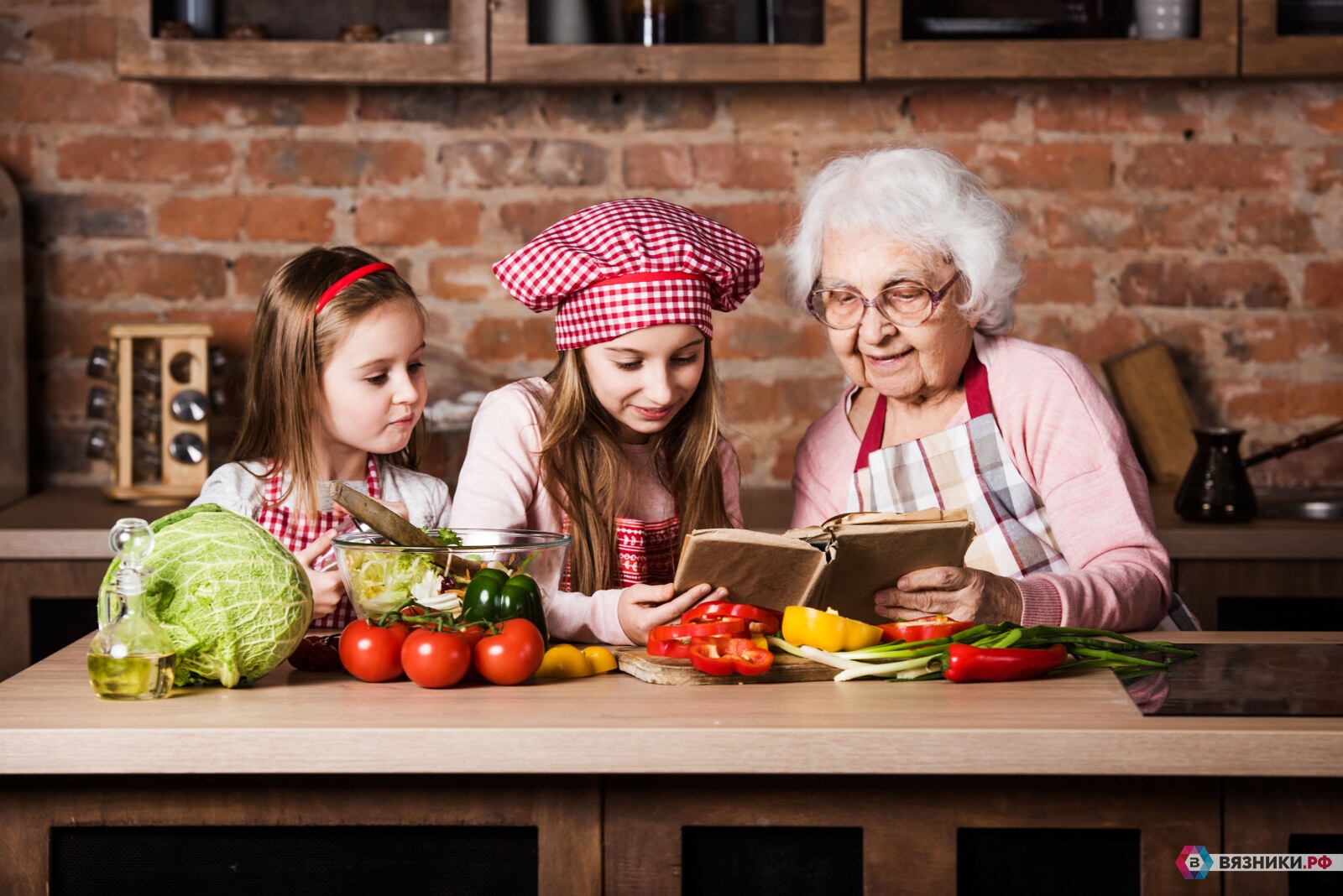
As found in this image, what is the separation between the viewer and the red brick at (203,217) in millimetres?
3145

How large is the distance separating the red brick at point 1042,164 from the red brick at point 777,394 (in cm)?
60

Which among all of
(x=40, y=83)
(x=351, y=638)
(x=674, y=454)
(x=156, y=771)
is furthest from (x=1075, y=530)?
(x=40, y=83)

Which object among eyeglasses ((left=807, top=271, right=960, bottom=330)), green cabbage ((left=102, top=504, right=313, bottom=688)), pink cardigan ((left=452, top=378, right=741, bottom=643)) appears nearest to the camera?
green cabbage ((left=102, top=504, right=313, bottom=688))

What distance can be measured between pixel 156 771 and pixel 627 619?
56cm

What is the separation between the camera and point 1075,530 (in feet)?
6.29

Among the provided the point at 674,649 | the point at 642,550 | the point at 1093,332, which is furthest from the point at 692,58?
the point at 674,649

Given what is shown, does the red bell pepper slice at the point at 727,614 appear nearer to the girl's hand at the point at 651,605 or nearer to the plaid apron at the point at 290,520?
the girl's hand at the point at 651,605

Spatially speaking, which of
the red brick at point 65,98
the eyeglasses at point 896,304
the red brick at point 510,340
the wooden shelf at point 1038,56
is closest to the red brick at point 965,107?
the wooden shelf at point 1038,56

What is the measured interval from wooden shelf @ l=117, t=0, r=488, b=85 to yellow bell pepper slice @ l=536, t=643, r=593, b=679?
176 cm

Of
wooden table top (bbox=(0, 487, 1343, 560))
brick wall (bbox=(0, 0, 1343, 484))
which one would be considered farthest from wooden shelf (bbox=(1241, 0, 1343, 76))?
wooden table top (bbox=(0, 487, 1343, 560))

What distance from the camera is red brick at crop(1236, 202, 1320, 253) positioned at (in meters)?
3.15

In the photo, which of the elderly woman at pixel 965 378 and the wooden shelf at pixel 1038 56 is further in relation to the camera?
the wooden shelf at pixel 1038 56

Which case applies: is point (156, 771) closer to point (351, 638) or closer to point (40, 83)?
point (351, 638)

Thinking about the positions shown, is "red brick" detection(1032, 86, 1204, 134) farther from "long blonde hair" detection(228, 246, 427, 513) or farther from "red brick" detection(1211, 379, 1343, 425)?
"long blonde hair" detection(228, 246, 427, 513)
